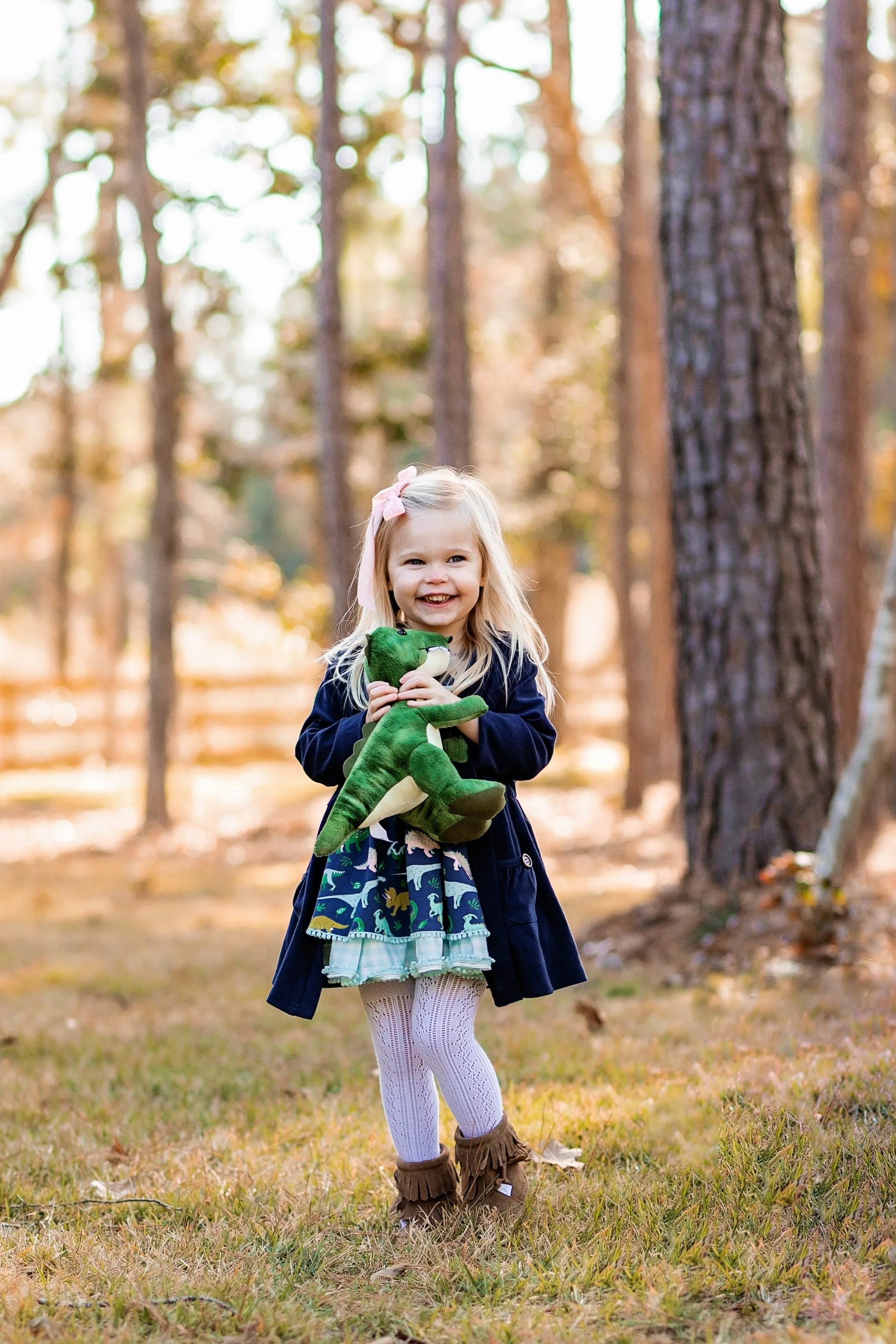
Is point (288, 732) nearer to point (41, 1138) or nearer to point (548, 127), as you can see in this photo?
point (548, 127)

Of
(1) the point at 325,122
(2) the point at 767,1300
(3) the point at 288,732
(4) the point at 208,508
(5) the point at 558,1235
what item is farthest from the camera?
(4) the point at 208,508

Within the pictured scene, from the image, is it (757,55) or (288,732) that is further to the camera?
(288,732)

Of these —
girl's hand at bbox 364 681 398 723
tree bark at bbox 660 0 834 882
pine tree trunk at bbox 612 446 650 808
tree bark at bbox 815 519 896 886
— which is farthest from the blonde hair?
pine tree trunk at bbox 612 446 650 808

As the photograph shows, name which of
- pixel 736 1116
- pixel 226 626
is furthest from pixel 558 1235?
pixel 226 626

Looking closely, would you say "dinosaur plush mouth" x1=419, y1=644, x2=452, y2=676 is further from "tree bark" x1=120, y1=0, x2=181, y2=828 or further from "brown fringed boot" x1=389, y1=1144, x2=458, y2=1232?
"tree bark" x1=120, y1=0, x2=181, y2=828

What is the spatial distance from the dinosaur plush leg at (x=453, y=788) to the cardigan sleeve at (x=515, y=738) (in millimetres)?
153

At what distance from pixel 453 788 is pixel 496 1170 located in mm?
946

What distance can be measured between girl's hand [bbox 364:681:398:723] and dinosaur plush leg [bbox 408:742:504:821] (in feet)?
0.54

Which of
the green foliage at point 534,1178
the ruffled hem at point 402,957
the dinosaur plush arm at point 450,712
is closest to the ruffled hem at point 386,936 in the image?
the ruffled hem at point 402,957

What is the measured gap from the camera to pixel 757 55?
20.0 feet

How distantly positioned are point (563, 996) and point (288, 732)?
17683 millimetres

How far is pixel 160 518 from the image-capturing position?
13984mm

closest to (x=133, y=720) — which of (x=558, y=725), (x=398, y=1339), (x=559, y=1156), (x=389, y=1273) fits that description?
(x=558, y=725)

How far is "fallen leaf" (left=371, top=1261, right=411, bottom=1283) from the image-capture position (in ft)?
9.63
